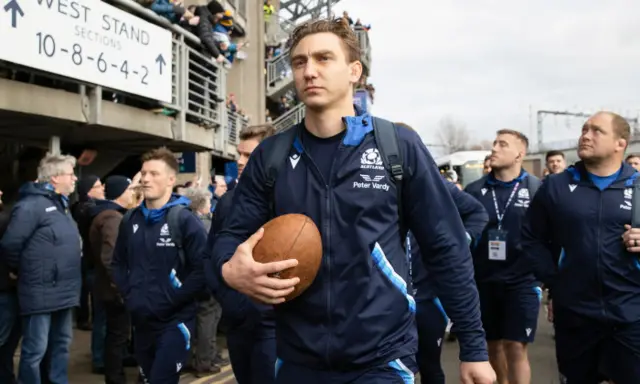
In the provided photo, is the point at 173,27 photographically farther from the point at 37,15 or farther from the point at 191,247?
the point at 191,247

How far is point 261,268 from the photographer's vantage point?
2186mm

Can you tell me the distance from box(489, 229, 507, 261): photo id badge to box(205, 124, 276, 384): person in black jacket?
2.51 m

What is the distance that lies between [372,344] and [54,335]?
4.48 meters

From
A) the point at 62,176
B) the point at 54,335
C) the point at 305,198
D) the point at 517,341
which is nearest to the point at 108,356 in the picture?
the point at 54,335

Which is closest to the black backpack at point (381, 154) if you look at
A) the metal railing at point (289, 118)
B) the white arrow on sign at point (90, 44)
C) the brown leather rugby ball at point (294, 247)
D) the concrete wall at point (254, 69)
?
the brown leather rugby ball at point (294, 247)

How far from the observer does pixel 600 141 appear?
4297 millimetres

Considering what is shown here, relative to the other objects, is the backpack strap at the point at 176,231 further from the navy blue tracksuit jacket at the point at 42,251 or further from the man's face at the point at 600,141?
the man's face at the point at 600,141

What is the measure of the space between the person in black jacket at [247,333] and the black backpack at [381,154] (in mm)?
1360

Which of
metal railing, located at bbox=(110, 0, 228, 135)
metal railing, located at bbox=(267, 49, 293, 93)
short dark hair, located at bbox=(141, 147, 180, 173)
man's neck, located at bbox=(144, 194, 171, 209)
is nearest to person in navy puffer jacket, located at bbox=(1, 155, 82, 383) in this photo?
short dark hair, located at bbox=(141, 147, 180, 173)

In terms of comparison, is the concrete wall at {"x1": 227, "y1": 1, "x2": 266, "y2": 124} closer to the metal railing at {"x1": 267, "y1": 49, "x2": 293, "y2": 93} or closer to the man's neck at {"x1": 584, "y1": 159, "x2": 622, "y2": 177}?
the metal railing at {"x1": 267, "y1": 49, "x2": 293, "y2": 93}

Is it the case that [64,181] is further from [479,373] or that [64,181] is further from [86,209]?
[479,373]

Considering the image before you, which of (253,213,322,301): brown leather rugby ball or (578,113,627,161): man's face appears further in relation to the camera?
(578,113,627,161): man's face

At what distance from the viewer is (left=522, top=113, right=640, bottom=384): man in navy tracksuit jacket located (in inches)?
159

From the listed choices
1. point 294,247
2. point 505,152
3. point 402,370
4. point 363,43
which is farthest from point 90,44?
point 363,43
